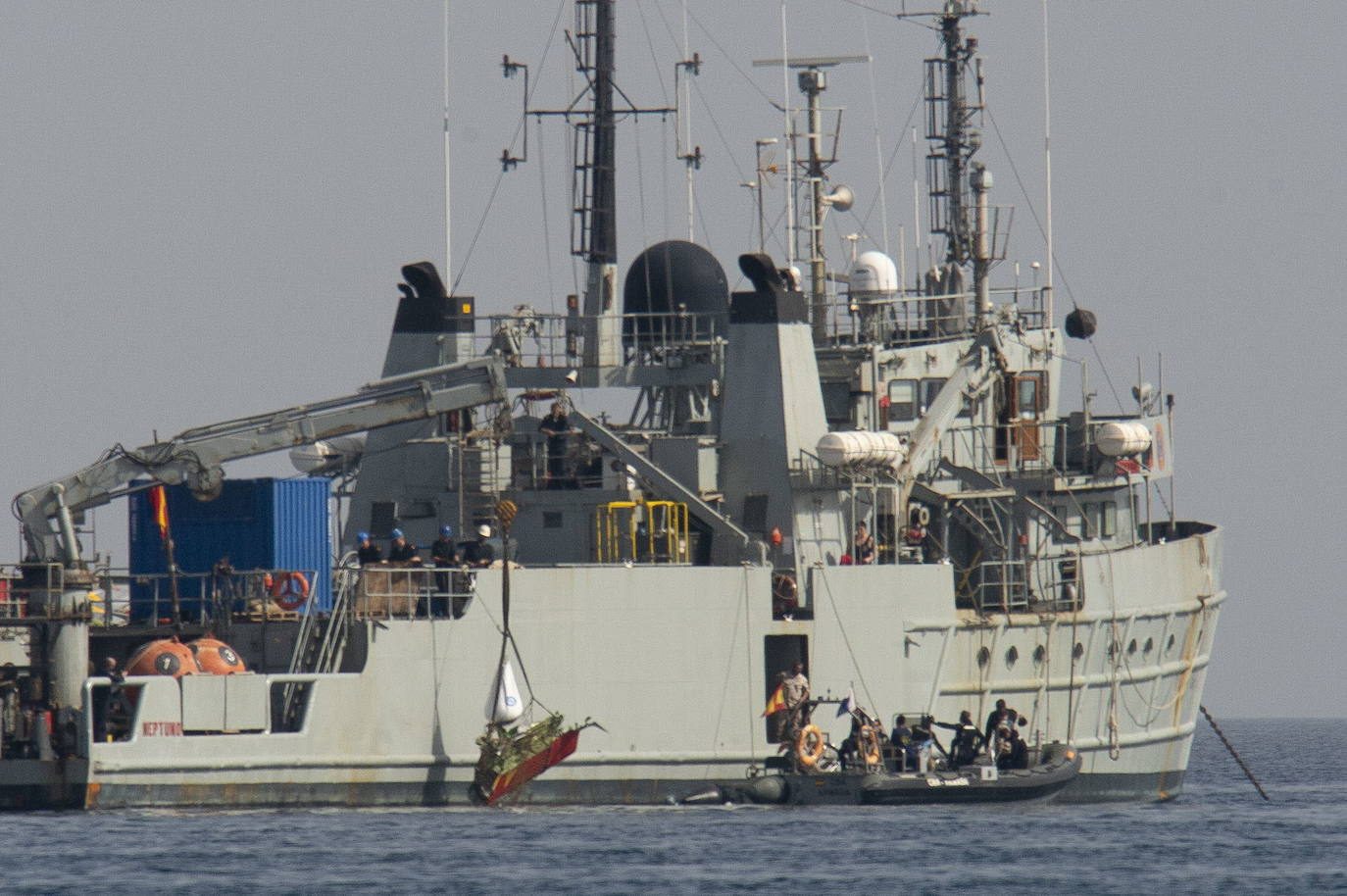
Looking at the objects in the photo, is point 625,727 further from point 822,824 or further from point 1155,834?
point 1155,834

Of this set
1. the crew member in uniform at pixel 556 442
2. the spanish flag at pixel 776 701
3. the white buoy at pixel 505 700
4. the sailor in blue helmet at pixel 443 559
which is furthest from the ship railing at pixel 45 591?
the spanish flag at pixel 776 701

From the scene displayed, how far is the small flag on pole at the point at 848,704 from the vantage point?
108 ft

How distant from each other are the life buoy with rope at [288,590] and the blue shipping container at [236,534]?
347 mm

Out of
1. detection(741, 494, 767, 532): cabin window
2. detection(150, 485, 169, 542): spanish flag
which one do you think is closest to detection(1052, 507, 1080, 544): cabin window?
detection(741, 494, 767, 532): cabin window

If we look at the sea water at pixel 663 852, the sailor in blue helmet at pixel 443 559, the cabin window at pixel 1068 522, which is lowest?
the sea water at pixel 663 852

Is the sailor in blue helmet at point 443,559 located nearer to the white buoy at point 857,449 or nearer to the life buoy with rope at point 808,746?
the life buoy with rope at point 808,746

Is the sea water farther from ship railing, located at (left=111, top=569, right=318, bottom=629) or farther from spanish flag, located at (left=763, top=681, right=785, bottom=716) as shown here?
ship railing, located at (left=111, top=569, right=318, bottom=629)

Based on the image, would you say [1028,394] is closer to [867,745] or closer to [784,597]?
[784,597]

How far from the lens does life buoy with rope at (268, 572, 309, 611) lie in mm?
33031

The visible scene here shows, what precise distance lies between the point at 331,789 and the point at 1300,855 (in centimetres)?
1079

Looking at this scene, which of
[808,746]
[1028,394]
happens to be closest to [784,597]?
[808,746]

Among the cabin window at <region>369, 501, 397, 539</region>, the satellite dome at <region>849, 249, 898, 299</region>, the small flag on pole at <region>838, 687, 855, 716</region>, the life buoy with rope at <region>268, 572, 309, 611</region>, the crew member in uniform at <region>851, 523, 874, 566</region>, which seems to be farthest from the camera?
the satellite dome at <region>849, 249, 898, 299</region>

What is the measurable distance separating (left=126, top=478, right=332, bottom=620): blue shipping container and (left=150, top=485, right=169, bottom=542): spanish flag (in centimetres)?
9

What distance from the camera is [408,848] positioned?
2845 centimetres
